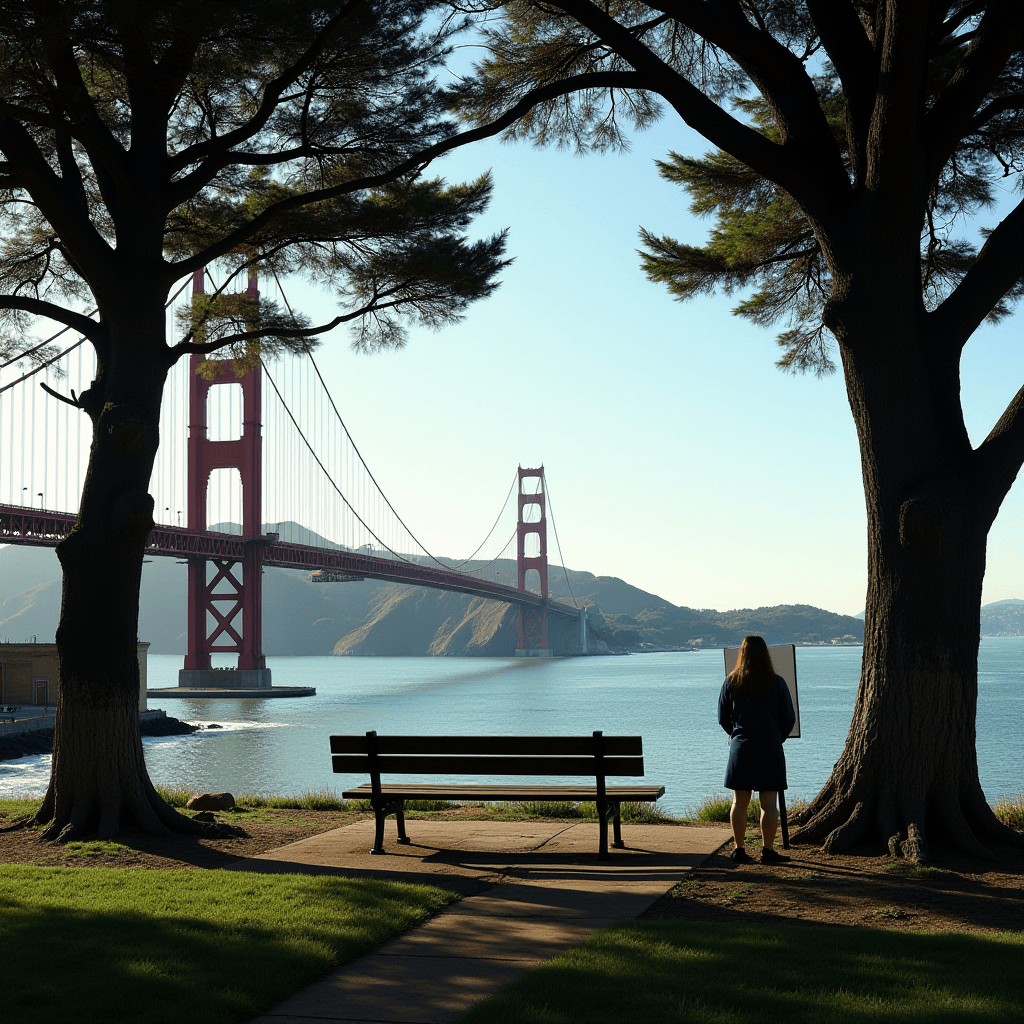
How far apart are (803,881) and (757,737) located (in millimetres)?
654

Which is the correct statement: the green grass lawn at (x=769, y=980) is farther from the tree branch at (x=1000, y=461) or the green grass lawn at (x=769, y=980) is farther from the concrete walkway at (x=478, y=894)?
the tree branch at (x=1000, y=461)

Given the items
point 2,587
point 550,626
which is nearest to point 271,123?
point 550,626

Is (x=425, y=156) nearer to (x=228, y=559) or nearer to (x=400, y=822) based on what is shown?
(x=400, y=822)

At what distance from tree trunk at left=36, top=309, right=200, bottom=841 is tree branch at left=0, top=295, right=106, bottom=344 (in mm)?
329

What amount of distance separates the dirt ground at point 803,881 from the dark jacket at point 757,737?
350 mm

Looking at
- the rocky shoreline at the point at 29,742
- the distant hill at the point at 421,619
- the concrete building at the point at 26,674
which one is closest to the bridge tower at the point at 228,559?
the concrete building at the point at 26,674

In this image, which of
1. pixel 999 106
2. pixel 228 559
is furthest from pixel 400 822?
pixel 228 559

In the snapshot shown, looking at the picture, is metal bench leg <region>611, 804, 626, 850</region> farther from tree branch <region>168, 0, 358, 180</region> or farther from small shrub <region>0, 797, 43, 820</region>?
tree branch <region>168, 0, 358, 180</region>

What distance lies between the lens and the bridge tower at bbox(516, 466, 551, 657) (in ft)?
242

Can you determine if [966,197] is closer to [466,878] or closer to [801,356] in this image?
[801,356]

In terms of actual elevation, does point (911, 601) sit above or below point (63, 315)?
below

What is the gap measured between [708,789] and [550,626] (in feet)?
222

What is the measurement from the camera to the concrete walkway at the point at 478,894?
2.80 metres

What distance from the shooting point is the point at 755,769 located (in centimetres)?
468
